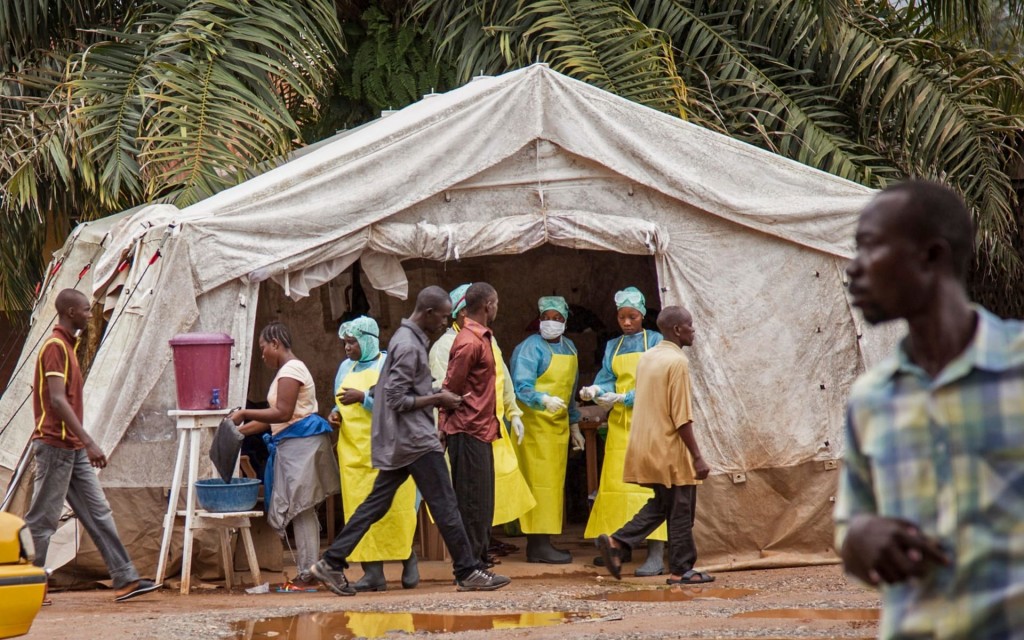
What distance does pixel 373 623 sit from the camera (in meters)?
6.64

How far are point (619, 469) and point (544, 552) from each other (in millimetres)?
900

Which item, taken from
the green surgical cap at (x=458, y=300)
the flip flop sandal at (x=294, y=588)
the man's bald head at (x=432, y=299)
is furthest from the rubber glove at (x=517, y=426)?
the flip flop sandal at (x=294, y=588)

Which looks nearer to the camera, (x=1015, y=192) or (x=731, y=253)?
(x=731, y=253)

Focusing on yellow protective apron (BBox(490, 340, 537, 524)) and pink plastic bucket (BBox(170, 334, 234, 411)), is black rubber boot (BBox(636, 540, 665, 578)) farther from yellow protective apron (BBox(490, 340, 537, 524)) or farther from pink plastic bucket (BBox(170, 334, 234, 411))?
pink plastic bucket (BBox(170, 334, 234, 411))

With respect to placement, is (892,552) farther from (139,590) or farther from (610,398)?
(610,398)

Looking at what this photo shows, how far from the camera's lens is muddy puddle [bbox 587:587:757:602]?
7.42m

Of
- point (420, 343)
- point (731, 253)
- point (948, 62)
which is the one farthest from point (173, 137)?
point (948, 62)

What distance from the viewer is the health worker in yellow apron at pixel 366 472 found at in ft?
26.6

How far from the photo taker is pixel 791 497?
8828 mm

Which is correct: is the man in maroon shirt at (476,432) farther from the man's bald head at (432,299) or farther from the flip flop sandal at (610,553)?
the flip flop sandal at (610,553)

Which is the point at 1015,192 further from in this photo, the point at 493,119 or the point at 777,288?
the point at 493,119

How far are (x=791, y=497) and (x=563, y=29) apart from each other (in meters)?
4.54

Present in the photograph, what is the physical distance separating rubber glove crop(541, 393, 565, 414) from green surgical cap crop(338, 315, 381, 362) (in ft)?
4.29

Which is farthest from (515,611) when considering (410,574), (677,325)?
(677,325)
